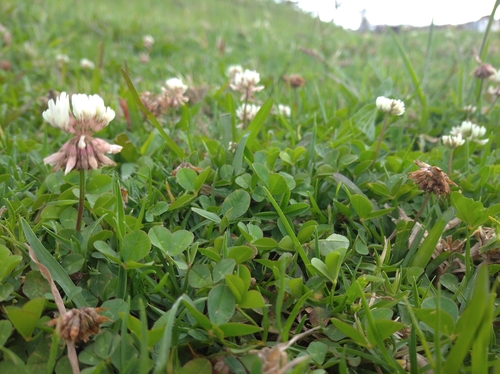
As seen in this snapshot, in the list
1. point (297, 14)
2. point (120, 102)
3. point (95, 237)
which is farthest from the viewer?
point (297, 14)

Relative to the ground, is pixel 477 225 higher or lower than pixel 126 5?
lower

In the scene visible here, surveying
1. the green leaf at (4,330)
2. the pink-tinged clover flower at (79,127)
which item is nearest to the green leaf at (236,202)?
the pink-tinged clover flower at (79,127)

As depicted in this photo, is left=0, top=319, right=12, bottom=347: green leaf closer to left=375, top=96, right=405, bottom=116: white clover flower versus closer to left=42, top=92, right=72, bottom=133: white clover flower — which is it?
left=42, top=92, right=72, bottom=133: white clover flower

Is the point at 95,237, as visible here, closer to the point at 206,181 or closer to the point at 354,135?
the point at 206,181

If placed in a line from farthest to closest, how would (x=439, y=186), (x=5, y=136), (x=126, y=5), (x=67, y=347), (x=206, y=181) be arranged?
(x=126, y=5)
(x=5, y=136)
(x=206, y=181)
(x=439, y=186)
(x=67, y=347)

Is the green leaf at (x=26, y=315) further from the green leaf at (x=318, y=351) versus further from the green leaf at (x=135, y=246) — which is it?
the green leaf at (x=318, y=351)

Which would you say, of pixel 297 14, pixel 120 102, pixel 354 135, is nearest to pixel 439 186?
pixel 354 135

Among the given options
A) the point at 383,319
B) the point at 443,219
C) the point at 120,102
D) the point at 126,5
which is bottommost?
the point at 383,319
